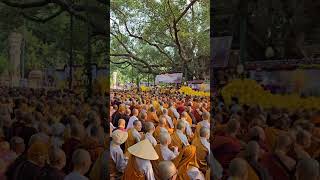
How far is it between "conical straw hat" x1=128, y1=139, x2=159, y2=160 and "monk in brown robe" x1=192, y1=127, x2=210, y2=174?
2.62 ft

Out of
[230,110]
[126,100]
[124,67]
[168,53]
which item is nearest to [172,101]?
[126,100]

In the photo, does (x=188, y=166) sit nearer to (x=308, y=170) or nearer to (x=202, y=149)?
(x=202, y=149)

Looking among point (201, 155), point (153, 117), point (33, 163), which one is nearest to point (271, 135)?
point (33, 163)

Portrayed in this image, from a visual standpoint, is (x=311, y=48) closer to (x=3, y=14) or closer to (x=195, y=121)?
(x=3, y=14)

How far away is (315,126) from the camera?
347cm

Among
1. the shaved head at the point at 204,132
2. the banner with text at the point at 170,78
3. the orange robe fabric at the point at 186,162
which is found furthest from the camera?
the banner with text at the point at 170,78

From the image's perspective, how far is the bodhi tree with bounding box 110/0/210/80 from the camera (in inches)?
595

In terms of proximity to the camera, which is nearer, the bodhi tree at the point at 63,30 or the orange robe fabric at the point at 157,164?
the bodhi tree at the point at 63,30

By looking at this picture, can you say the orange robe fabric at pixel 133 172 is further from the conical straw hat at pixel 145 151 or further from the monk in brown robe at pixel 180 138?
the monk in brown robe at pixel 180 138

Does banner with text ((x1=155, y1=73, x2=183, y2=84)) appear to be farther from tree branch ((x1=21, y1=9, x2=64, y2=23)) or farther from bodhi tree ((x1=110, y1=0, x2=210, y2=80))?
tree branch ((x1=21, y1=9, x2=64, y2=23))

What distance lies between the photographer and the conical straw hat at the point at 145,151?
22.6ft

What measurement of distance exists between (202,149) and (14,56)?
480cm

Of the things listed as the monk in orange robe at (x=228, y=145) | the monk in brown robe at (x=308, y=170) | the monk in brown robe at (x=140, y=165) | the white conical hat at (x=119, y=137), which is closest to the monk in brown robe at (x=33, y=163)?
the monk in orange robe at (x=228, y=145)

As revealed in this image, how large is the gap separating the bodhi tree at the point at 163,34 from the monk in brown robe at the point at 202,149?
7044 millimetres
